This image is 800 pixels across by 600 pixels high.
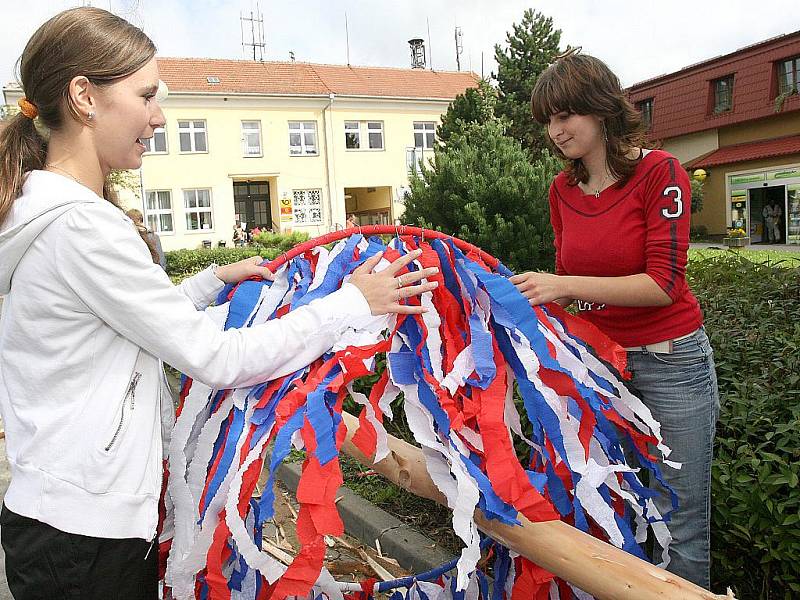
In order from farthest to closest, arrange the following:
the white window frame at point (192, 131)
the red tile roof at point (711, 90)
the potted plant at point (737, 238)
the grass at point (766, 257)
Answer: the white window frame at point (192, 131)
the red tile roof at point (711, 90)
the potted plant at point (737, 238)
the grass at point (766, 257)

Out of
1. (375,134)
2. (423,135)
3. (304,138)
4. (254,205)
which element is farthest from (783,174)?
(254,205)

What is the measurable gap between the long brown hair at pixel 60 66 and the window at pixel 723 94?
28.1 m

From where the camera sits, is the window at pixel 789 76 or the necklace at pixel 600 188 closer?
the necklace at pixel 600 188

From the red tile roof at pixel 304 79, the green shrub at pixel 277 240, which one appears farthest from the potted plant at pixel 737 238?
the green shrub at pixel 277 240

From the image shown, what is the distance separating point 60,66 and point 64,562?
3.49 ft

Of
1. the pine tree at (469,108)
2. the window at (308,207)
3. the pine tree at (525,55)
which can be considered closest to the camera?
the pine tree at (469,108)

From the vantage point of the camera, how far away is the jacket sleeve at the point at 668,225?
6.88ft

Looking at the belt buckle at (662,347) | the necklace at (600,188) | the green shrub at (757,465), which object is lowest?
the green shrub at (757,465)

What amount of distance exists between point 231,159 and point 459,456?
28.9m

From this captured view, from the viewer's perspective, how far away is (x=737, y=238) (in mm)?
22547

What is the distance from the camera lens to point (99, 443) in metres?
1.50

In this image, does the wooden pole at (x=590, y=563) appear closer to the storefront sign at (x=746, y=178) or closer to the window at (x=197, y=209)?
the storefront sign at (x=746, y=178)

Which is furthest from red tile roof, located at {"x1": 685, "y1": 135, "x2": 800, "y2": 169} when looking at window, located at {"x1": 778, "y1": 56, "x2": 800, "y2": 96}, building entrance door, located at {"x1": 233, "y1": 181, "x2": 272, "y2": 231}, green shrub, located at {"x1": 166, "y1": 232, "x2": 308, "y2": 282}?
building entrance door, located at {"x1": 233, "y1": 181, "x2": 272, "y2": 231}

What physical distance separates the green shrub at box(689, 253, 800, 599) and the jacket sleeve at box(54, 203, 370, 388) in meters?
1.65
